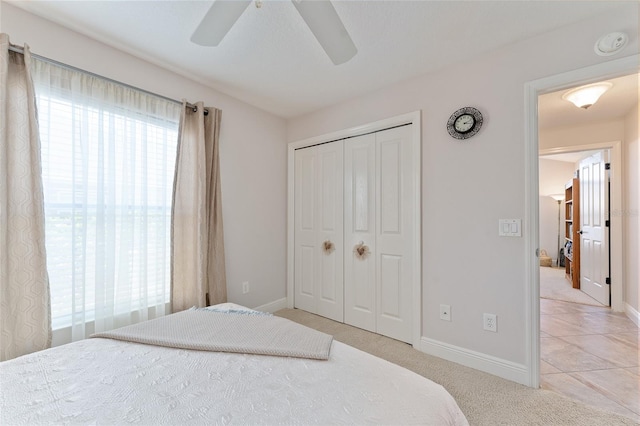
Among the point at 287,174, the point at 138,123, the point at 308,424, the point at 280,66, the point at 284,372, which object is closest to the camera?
the point at 308,424

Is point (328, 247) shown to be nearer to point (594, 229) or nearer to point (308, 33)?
point (308, 33)

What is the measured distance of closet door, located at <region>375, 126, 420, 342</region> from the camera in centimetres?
246

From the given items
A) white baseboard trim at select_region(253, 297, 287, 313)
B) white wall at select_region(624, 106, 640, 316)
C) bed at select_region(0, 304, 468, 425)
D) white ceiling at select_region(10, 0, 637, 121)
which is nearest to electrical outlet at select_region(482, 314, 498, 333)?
bed at select_region(0, 304, 468, 425)

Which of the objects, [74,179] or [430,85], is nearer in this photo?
[74,179]

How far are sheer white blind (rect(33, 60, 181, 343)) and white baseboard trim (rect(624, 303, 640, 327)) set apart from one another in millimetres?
4851

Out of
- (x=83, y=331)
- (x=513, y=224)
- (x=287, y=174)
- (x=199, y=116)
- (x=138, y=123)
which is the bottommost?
(x=83, y=331)

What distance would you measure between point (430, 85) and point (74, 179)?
2.83m

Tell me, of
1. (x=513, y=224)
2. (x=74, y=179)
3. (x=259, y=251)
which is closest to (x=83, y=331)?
(x=74, y=179)

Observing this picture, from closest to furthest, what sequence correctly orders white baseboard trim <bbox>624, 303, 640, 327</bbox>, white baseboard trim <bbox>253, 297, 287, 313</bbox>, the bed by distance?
the bed → white baseboard trim <bbox>624, 303, 640, 327</bbox> → white baseboard trim <bbox>253, 297, 287, 313</bbox>

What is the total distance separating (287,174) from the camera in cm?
346

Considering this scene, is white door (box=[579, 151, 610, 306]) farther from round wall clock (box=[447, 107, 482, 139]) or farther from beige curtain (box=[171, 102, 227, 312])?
beige curtain (box=[171, 102, 227, 312])

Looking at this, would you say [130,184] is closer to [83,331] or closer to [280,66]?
[83,331]

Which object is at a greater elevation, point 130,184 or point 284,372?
point 130,184

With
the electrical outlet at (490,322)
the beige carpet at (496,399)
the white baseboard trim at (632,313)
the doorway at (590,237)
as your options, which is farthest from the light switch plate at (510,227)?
the doorway at (590,237)
